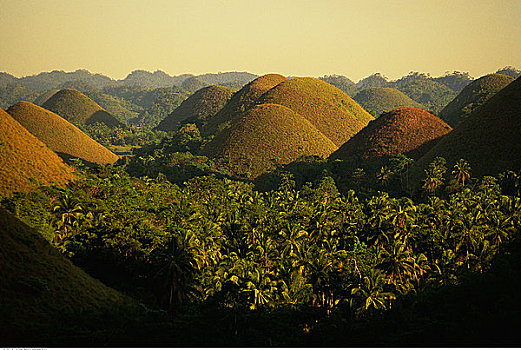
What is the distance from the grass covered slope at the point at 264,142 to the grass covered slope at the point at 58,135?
4037cm

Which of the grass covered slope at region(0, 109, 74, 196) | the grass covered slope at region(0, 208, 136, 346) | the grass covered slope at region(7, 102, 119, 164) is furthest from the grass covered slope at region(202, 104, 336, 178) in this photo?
the grass covered slope at region(0, 208, 136, 346)

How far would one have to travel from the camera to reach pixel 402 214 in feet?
121

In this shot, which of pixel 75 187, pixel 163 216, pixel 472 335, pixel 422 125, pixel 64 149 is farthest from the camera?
pixel 64 149

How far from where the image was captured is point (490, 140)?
64625 millimetres

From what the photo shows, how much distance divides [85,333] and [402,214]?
29.2m

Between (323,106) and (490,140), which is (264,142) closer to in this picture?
(323,106)

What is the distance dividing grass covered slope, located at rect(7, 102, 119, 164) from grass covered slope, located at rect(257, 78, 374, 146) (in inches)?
2298

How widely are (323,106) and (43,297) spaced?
11649 cm

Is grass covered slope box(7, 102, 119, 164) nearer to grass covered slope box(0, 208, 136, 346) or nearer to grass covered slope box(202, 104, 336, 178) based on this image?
grass covered slope box(202, 104, 336, 178)

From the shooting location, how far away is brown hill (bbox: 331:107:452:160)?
84188 millimetres

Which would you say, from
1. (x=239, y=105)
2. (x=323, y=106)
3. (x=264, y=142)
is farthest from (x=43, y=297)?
(x=239, y=105)

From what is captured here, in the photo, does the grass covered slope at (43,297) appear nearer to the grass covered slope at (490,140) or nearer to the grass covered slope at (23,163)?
the grass covered slope at (23,163)

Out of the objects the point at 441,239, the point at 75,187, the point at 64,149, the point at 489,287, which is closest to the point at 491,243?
the point at 441,239

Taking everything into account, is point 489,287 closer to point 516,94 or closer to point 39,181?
point 39,181
